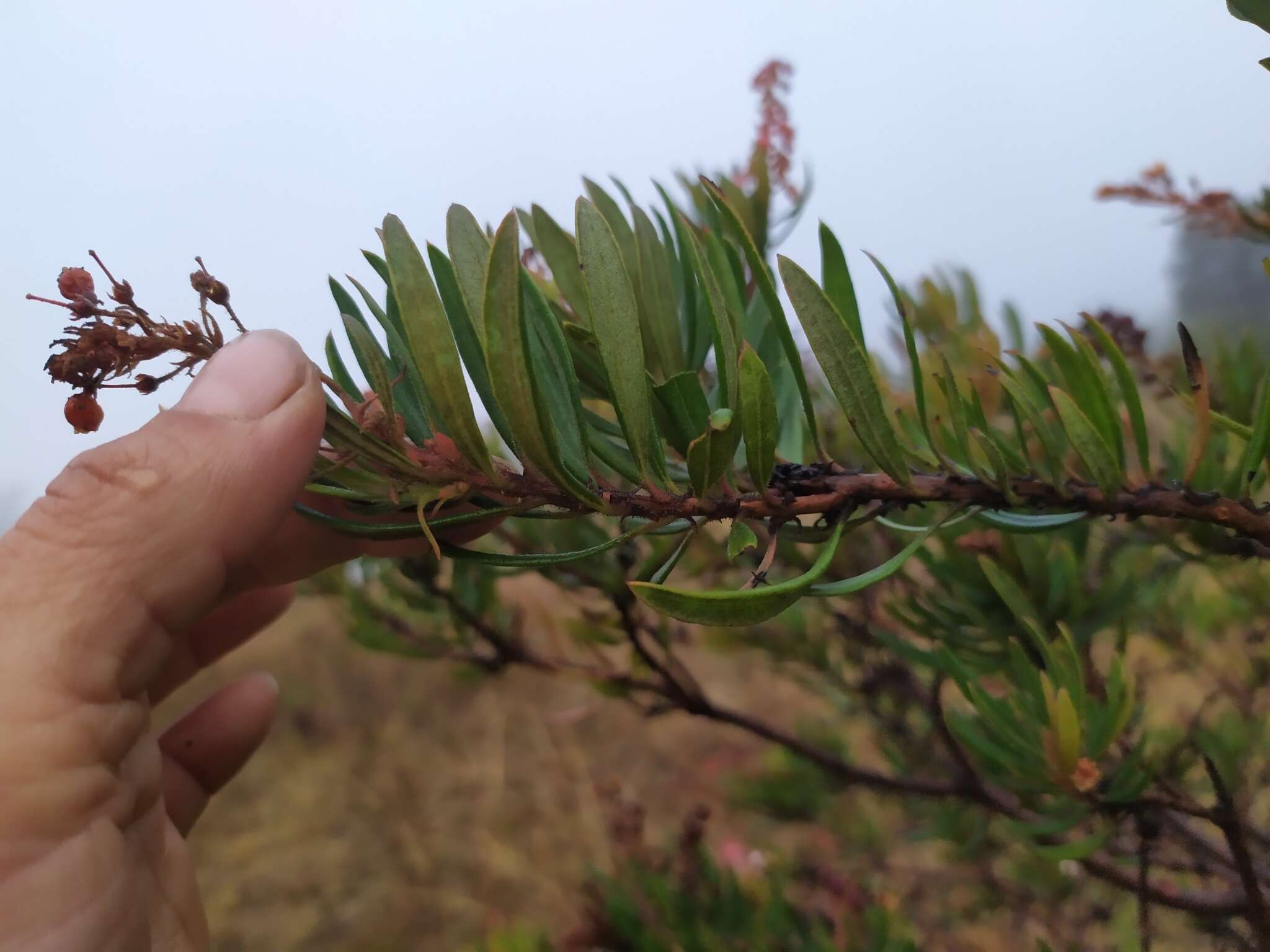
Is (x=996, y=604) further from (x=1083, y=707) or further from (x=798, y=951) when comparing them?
(x=798, y=951)

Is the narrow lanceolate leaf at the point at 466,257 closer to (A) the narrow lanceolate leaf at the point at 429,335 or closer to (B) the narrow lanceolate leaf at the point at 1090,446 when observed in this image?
(A) the narrow lanceolate leaf at the point at 429,335

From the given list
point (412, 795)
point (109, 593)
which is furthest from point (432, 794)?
point (109, 593)

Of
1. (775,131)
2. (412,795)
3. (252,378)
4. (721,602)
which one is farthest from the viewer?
(412,795)

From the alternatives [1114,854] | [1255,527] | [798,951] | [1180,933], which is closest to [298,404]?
[1255,527]

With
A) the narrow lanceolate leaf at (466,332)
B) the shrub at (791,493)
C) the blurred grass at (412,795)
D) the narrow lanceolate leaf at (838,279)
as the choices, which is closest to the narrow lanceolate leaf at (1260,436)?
the shrub at (791,493)

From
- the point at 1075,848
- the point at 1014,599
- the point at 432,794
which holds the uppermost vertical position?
the point at 1014,599

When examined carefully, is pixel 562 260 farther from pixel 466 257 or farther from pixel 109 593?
pixel 109 593

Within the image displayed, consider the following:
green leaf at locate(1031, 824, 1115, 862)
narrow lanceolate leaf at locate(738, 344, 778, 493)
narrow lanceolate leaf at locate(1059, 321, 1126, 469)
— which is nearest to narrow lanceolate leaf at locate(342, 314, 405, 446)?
narrow lanceolate leaf at locate(738, 344, 778, 493)
